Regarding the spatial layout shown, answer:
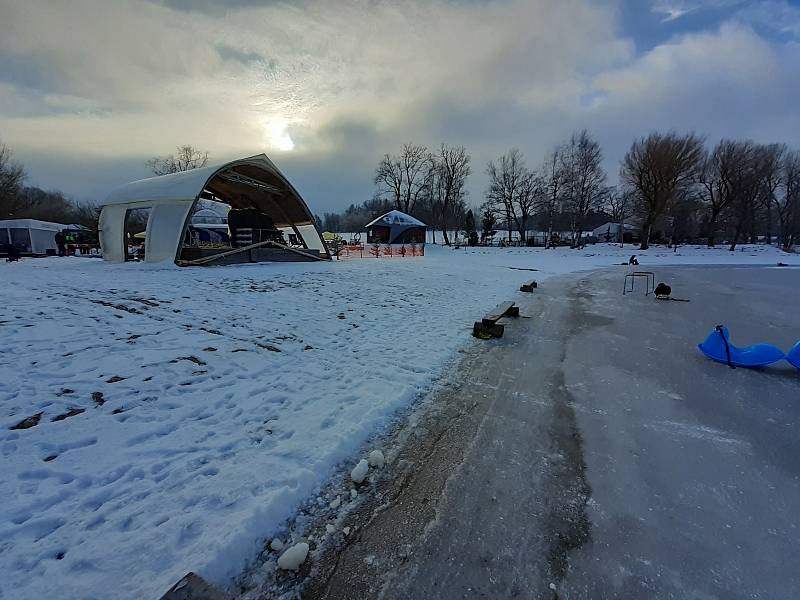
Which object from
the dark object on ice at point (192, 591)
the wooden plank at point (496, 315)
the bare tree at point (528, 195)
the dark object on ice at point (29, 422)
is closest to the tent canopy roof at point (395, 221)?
the bare tree at point (528, 195)

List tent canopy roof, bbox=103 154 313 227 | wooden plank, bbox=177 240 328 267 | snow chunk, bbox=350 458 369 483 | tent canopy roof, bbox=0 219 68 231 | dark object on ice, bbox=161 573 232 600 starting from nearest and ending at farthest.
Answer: dark object on ice, bbox=161 573 232 600 → snow chunk, bbox=350 458 369 483 → wooden plank, bbox=177 240 328 267 → tent canopy roof, bbox=103 154 313 227 → tent canopy roof, bbox=0 219 68 231

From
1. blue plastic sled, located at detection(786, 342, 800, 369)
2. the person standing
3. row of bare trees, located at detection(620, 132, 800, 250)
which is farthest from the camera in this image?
row of bare trees, located at detection(620, 132, 800, 250)

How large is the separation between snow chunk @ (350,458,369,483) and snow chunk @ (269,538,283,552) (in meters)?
0.67

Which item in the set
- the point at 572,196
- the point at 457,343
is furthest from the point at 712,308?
the point at 572,196

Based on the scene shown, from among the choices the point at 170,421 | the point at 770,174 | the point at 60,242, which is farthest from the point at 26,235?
the point at 770,174

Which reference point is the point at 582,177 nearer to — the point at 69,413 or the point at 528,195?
the point at 528,195

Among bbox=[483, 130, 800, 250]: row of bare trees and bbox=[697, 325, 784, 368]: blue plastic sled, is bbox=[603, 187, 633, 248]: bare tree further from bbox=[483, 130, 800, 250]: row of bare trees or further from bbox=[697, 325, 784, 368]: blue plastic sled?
bbox=[697, 325, 784, 368]: blue plastic sled

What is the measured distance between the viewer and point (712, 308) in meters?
9.54

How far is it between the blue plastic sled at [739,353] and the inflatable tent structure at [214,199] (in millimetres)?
16426

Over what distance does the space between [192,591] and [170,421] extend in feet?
6.86

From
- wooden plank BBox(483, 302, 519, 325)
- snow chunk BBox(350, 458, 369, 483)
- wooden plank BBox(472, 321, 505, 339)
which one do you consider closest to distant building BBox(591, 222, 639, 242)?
wooden plank BBox(483, 302, 519, 325)

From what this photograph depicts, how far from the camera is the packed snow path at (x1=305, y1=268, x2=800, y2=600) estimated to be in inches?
72.1

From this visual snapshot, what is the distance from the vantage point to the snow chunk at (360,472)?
2.60 meters

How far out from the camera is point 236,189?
2080 centimetres
